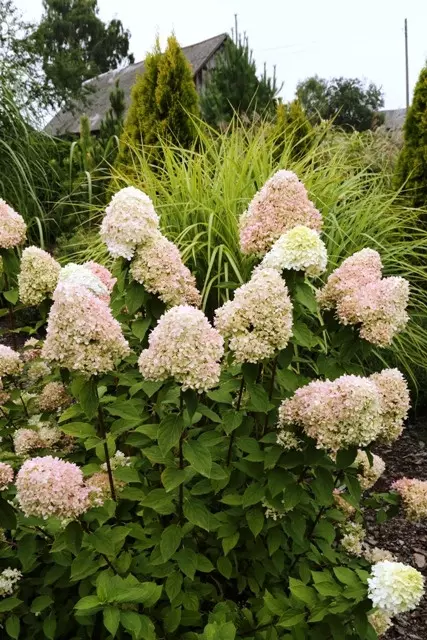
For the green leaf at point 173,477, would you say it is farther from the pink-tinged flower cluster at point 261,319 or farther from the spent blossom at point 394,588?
the spent blossom at point 394,588

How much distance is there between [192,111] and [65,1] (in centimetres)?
4759

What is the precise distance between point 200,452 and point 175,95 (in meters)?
4.88

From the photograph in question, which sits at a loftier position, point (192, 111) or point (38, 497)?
point (192, 111)

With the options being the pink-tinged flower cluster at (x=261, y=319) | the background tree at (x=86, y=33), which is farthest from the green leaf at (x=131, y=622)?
the background tree at (x=86, y=33)

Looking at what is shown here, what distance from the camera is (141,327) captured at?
69.9 inches

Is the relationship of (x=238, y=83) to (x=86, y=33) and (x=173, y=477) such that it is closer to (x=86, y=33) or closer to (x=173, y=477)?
(x=173, y=477)

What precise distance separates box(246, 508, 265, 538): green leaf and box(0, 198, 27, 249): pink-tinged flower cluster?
48.6 inches

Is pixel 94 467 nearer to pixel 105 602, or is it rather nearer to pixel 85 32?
pixel 105 602

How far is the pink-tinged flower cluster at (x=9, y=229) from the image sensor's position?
2.04 m

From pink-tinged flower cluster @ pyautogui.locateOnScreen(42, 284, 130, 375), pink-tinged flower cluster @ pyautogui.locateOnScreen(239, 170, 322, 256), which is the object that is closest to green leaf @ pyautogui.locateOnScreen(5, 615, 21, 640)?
pink-tinged flower cluster @ pyautogui.locateOnScreen(42, 284, 130, 375)

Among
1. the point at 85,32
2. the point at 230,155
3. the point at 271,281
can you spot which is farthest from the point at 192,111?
the point at 85,32

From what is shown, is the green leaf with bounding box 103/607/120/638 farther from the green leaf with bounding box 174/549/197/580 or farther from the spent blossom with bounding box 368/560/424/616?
the spent blossom with bounding box 368/560/424/616

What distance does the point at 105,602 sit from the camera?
1.34m

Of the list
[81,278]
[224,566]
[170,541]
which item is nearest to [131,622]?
[170,541]
